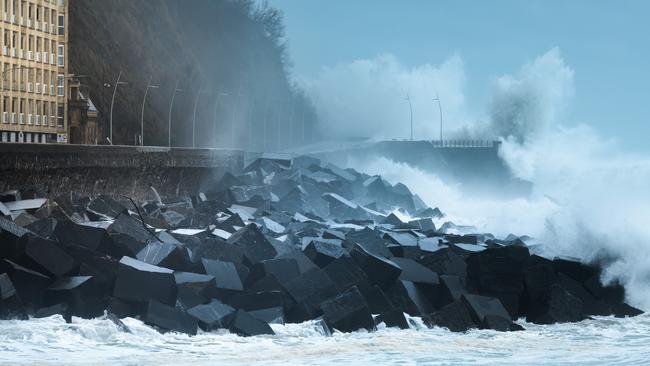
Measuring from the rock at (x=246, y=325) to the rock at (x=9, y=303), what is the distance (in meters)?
2.92

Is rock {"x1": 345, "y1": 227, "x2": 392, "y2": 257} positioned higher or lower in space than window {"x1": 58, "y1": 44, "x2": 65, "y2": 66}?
lower

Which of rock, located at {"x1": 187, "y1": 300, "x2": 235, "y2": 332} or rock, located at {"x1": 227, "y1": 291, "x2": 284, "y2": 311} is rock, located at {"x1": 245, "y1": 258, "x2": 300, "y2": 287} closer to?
rock, located at {"x1": 227, "y1": 291, "x2": 284, "y2": 311}

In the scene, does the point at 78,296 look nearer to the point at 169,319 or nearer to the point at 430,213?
the point at 169,319

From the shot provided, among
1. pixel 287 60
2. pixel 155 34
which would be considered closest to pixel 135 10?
pixel 155 34

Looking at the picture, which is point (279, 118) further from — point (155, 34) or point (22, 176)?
point (22, 176)

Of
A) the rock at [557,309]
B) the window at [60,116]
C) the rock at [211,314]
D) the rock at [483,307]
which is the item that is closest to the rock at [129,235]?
the rock at [211,314]

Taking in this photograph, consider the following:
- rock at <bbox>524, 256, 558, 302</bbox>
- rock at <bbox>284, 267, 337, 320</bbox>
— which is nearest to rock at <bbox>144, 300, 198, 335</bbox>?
rock at <bbox>284, 267, 337, 320</bbox>

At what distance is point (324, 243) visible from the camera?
74.9 feet

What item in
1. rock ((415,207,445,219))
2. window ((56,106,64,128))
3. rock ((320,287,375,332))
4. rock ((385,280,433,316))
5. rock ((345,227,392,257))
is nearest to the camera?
rock ((320,287,375,332))

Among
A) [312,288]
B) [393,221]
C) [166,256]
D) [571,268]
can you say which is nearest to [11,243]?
[166,256]

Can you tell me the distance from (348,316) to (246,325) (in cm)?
159

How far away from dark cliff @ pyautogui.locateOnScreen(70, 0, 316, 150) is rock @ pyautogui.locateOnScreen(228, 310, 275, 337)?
5269 cm

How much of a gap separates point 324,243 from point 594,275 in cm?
492

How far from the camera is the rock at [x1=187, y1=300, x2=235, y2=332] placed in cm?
1834
